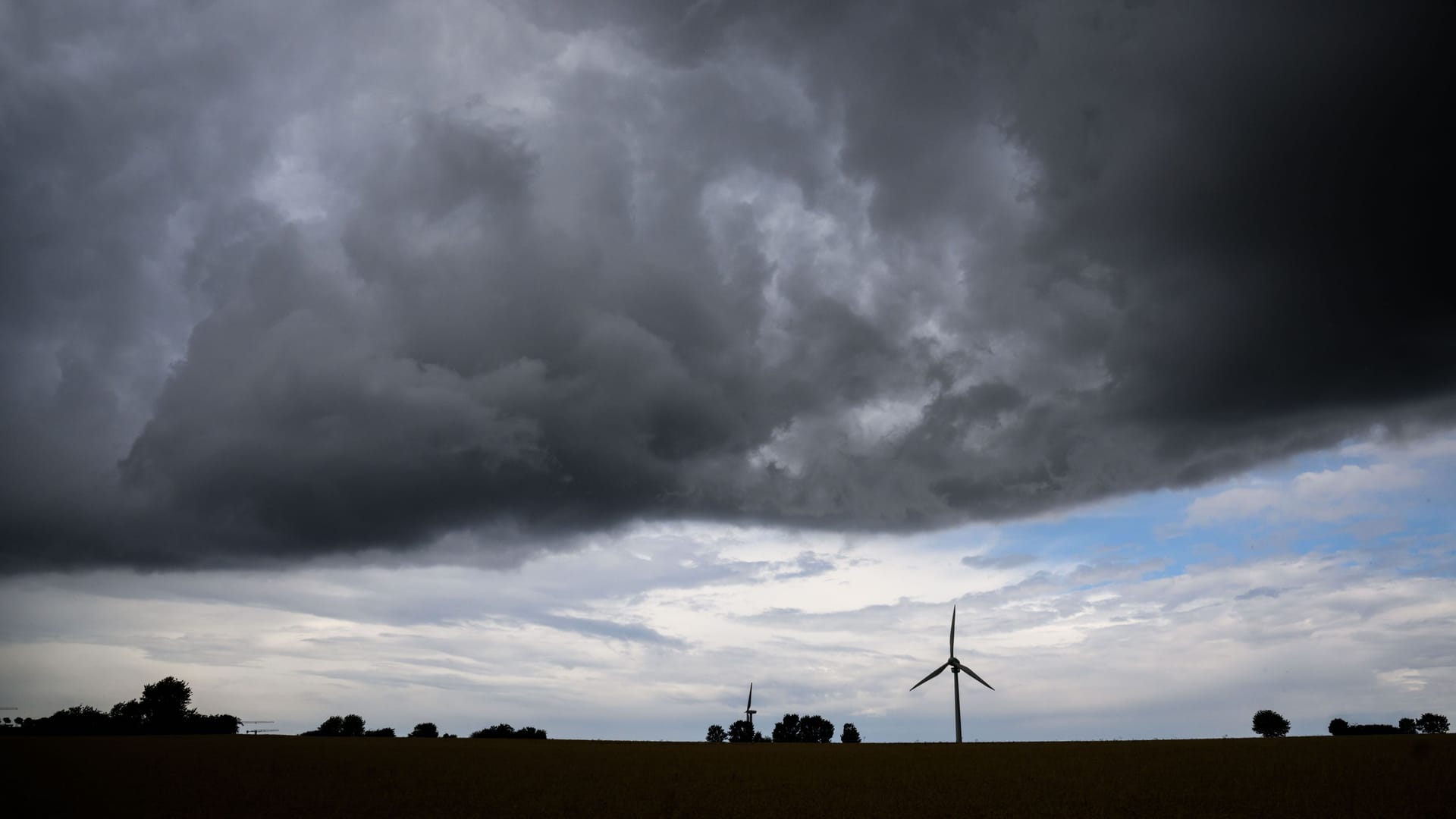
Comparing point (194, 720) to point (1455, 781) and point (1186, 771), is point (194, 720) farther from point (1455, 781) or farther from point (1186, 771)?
point (1455, 781)

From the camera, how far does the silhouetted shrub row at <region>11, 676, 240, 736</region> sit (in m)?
159

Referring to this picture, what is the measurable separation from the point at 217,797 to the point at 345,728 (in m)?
147

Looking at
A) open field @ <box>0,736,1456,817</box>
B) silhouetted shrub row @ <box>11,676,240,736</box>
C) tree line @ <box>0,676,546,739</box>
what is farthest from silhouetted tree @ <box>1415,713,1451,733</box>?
silhouetted shrub row @ <box>11,676,240,736</box>

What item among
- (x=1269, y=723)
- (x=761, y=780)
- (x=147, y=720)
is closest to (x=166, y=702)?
(x=147, y=720)

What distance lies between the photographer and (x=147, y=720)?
181500 millimetres

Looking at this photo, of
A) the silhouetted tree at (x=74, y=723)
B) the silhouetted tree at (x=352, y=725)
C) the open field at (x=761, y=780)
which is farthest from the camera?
the silhouetted tree at (x=352, y=725)

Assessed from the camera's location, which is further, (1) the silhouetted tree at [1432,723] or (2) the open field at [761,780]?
(1) the silhouetted tree at [1432,723]

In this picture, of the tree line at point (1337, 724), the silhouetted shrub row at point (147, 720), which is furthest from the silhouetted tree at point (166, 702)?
the tree line at point (1337, 724)

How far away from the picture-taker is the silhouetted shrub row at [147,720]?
159 meters

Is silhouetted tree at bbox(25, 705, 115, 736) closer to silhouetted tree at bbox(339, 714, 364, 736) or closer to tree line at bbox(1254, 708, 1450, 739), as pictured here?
silhouetted tree at bbox(339, 714, 364, 736)

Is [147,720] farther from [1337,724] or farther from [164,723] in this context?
[1337,724]

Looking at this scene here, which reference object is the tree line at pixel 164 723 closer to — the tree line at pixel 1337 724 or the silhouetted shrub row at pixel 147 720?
the silhouetted shrub row at pixel 147 720

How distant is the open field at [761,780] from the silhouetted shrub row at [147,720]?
7856 cm

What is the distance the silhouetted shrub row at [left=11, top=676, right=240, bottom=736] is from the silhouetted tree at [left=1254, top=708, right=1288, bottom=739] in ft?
677
